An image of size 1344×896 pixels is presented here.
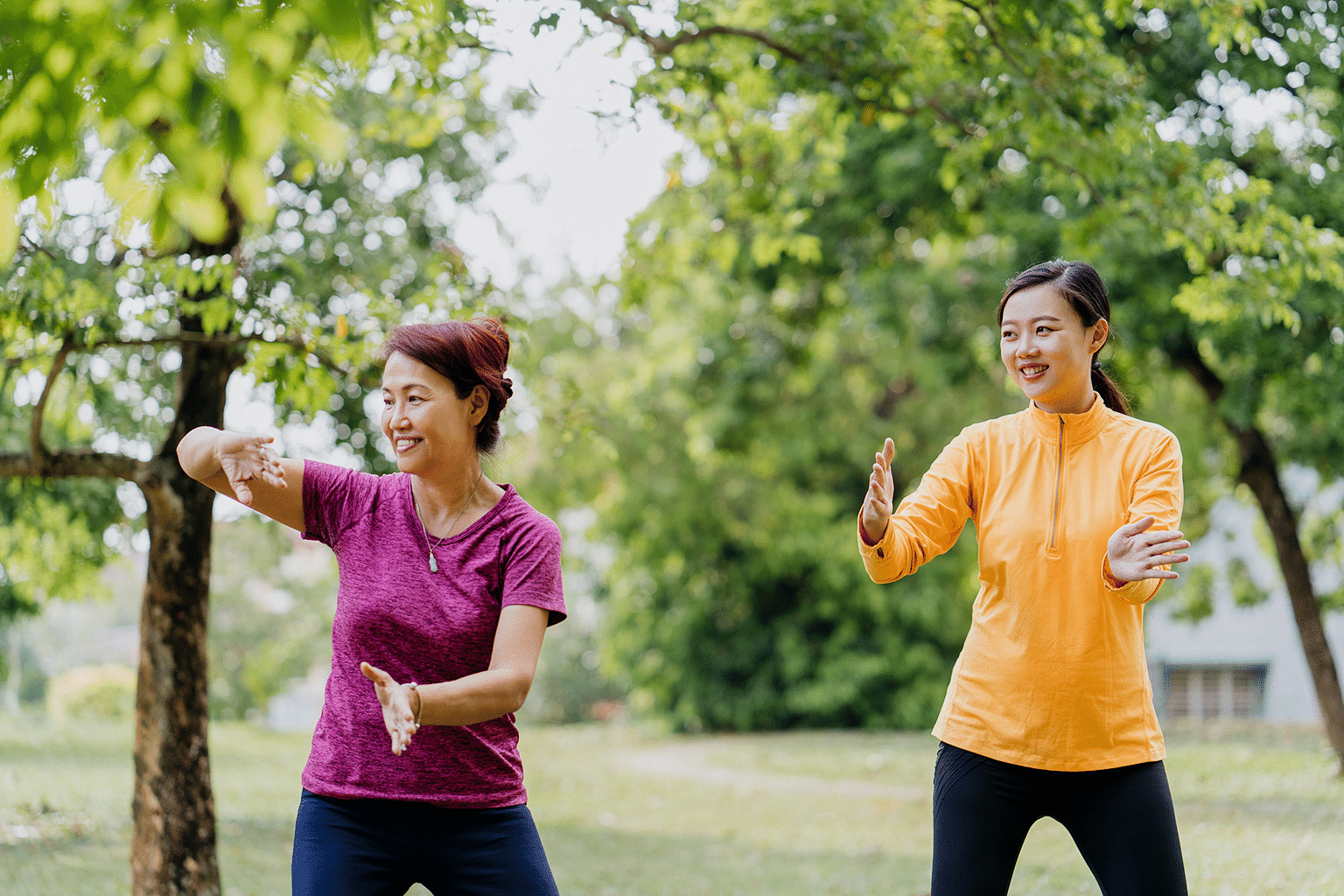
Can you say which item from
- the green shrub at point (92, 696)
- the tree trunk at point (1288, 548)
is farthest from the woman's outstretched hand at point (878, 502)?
the green shrub at point (92, 696)

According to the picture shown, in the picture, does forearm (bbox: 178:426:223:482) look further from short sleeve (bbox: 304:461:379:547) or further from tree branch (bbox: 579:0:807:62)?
tree branch (bbox: 579:0:807:62)

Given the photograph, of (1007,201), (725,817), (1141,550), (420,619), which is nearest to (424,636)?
(420,619)

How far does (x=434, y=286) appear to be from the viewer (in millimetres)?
5996

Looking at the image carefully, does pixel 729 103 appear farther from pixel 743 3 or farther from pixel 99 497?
pixel 99 497

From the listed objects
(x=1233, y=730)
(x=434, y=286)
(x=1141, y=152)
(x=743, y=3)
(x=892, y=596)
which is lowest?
(x=1233, y=730)

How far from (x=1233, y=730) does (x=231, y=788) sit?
15.5 m

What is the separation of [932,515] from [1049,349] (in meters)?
0.52

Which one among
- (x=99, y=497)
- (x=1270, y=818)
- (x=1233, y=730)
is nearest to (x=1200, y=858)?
(x=1270, y=818)

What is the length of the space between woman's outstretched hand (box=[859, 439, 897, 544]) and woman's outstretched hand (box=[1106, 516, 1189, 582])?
52cm

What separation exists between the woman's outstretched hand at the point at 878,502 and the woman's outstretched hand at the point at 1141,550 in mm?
520

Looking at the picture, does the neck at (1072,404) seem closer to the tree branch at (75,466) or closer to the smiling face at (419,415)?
the smiling face at (419,415)

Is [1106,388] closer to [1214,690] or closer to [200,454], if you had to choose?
[200,454]

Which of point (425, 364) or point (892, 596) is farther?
point (892, 596)

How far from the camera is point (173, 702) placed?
19.2 ft
